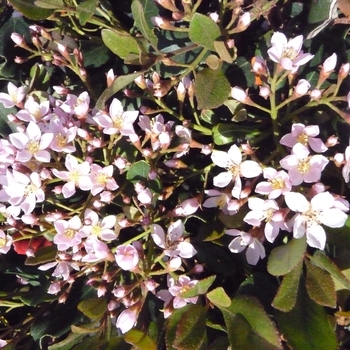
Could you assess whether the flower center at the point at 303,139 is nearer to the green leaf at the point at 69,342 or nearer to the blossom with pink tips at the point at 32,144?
the blossom with pink tips at the point at 32,144

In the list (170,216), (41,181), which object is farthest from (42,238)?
(170,216)

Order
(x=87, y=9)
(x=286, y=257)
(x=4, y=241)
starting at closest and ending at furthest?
(x=286, y=257) → (x=87, y=9) → (x=4, y=241)

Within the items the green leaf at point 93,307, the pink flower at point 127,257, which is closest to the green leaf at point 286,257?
the pink flower at point 127,257

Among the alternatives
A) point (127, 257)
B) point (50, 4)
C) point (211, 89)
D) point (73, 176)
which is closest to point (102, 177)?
point (73, 176)

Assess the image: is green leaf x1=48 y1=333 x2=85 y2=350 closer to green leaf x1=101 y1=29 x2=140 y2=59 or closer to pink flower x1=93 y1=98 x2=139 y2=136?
pink flower x1=93 y1=98 x2=139 y2=136

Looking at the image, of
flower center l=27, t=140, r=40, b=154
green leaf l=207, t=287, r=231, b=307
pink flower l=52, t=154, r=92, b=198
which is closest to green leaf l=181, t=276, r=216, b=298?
green leaf l=207, t=287, r=231, b=307

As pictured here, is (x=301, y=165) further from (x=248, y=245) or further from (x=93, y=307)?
(x=93, y=307)
